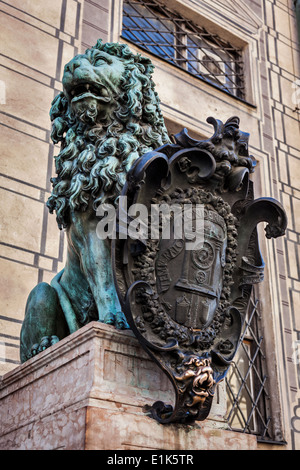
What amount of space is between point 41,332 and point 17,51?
10.8ft

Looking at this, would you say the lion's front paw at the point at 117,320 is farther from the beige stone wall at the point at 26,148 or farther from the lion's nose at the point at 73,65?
the beige stone wall at the point at 26,148

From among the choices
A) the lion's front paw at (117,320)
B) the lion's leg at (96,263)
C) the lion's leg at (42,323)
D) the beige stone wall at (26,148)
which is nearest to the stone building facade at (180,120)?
the beige stone wall at (26,148)

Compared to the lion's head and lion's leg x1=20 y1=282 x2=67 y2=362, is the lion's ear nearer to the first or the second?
the lion's head

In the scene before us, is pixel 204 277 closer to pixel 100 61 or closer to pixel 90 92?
pixel 90 92

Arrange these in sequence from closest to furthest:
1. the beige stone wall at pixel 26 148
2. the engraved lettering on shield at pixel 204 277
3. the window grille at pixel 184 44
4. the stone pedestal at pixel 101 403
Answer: the stone pedestal at pixel 101 403, the engraved lettering on shield at pixel 204 277, the beige stone wall at pixel 26 148, the window grille at pixel 184 44

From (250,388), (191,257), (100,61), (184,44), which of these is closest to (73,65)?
(100,61)

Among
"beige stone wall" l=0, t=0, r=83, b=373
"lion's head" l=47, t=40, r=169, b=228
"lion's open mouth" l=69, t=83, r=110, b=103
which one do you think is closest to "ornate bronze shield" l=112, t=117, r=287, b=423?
"lion's head" l=47, t=40, r=169, b=228

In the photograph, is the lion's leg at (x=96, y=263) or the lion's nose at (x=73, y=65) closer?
the lion's leg at (x=96, y=263)

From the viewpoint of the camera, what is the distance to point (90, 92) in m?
2.67

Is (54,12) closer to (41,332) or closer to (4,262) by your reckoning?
(4,262)

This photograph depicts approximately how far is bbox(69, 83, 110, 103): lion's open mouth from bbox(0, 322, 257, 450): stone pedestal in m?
1.00

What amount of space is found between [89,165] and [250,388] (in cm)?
400

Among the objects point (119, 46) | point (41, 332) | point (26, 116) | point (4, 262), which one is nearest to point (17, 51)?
point (26, 116)

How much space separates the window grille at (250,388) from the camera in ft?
18.9
